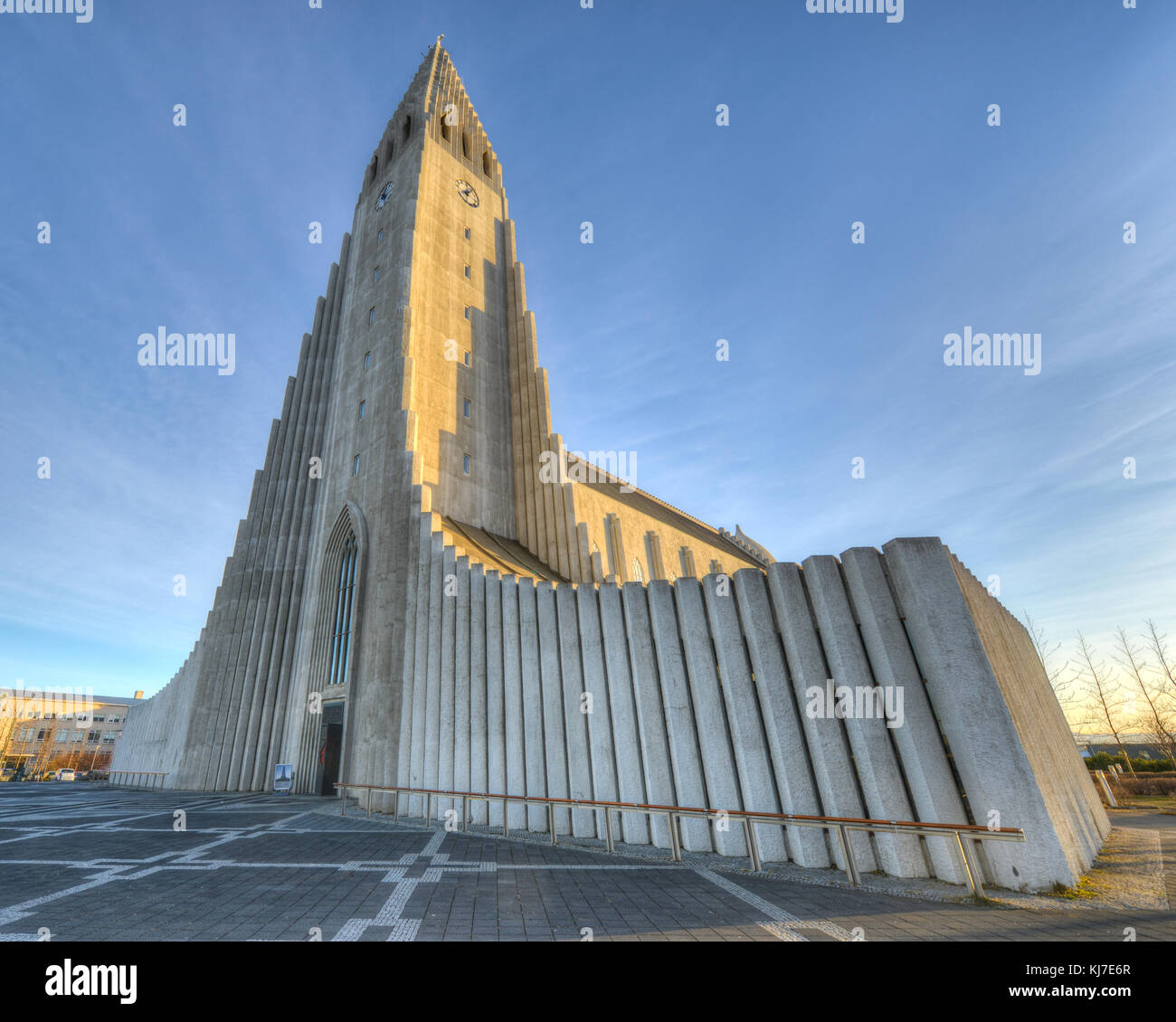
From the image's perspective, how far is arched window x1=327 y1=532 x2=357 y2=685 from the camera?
23.0 m

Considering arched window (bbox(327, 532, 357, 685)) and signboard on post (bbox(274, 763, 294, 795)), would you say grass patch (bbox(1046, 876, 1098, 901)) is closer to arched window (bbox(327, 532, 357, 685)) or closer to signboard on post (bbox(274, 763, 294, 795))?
arched window (bbox(327, 532, 357, 685))

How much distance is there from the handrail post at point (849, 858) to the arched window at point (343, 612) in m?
19.5

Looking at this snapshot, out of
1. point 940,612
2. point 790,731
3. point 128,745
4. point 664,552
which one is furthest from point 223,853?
point 128,745

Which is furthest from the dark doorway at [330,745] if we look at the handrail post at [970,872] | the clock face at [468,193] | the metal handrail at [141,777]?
the clock face at [468,193]

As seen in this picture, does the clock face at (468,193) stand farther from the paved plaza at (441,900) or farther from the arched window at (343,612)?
the paved plaza at (441,900)

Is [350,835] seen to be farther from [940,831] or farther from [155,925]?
[940,831]

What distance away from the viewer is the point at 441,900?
6836mm

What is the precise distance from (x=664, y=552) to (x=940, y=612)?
88.9 feet

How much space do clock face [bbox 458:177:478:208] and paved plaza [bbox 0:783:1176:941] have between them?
33065mm

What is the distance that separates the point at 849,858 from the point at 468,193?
36478 millimetres

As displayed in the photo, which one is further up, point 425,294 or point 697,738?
point 425,294

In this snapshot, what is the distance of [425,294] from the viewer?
2745 centimetres

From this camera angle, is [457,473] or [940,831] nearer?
[940,831]
